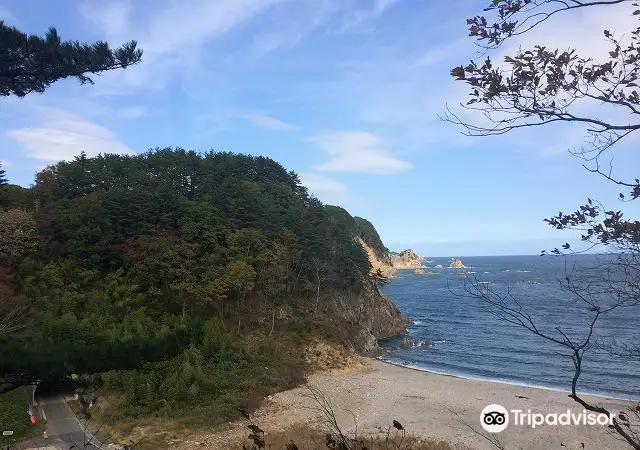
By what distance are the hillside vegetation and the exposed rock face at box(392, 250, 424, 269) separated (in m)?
87.7

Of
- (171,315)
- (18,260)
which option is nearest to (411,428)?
(171,315)

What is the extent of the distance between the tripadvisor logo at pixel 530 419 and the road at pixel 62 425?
11.6 meters

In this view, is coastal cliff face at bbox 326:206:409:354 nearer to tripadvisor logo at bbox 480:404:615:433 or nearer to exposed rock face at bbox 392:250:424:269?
tripadvisor logo at bbox 480:404:615:433

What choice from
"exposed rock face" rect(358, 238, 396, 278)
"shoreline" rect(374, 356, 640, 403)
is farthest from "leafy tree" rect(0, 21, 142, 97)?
"exposed rock face" rect(358, 238, 396, 278)

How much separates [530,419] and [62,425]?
14.3 m

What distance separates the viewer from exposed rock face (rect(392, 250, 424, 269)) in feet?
384

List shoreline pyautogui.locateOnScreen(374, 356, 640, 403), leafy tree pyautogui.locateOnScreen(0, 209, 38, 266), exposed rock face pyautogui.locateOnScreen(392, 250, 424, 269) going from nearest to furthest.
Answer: shoreline pyautogui.locateOnScreen(374, 356, 640, 403) → leafy tree pyautogui.locateOnScreen(0, 209, 38, 266) → exposed rock face pyautogui.locateOnScreen(392, 250, 424, 269)

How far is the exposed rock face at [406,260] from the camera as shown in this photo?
117000 mm

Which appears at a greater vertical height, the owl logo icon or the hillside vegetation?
the hillside vegetation

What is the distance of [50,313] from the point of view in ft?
52.5

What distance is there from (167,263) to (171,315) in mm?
2247

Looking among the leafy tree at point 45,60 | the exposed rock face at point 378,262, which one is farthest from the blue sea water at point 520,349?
the exposed rock face at point 378,262

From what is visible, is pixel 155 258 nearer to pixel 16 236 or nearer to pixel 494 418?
pixel 16 236

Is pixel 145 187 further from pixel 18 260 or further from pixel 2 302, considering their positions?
pixel 2 302
